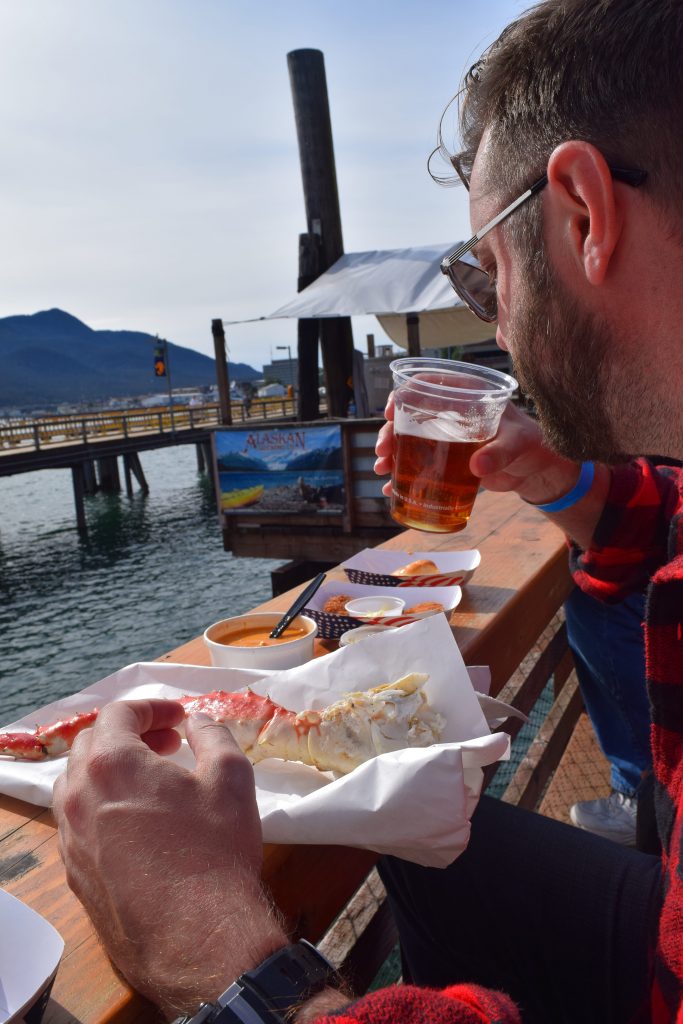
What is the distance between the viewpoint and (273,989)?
2.72ft

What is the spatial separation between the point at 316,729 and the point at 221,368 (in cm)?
1263

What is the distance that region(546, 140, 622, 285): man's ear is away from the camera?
105cm

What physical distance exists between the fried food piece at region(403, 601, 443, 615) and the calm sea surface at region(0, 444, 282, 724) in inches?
468

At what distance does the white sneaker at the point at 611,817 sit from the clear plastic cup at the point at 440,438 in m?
1.57

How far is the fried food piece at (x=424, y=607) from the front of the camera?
6.09 ft

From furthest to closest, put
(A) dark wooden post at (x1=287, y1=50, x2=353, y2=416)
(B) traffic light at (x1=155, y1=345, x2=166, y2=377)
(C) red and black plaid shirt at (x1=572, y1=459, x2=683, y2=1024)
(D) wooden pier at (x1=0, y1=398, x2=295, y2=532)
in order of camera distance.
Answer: (B) traffic light at (x1=155, y1=345, x2=166, y2=377) → (D) wooden pier at (x1=0, y1=398, x2=295, y2=532) → (A) dark wooden post at (x1=287, y1=50, x2=353, y2=416) → (C) red and black plaid shirt at (x1=572, y1=459, x2=683, y2=1024)

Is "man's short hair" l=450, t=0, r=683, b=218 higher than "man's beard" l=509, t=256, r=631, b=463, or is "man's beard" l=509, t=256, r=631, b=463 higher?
"man's short hair" l=450, t=0, r=683, b=218

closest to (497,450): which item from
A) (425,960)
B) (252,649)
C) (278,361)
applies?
(252,649)

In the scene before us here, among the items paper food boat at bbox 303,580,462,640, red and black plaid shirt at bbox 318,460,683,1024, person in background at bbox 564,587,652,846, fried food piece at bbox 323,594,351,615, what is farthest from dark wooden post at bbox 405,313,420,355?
fried food piece at bbox 323,594,351,615

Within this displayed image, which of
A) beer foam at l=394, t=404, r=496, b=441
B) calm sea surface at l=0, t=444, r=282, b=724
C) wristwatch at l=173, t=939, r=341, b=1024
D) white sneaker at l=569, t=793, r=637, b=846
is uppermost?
beer foam at l=394, t=404, r=496, b=441

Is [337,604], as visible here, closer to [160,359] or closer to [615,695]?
[615,695]

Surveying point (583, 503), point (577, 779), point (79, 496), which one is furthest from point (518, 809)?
point (79, 496)

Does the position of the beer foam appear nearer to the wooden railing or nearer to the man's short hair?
the man's short hair

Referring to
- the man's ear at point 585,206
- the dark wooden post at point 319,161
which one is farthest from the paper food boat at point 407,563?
the dark wooden post at point 319,161
